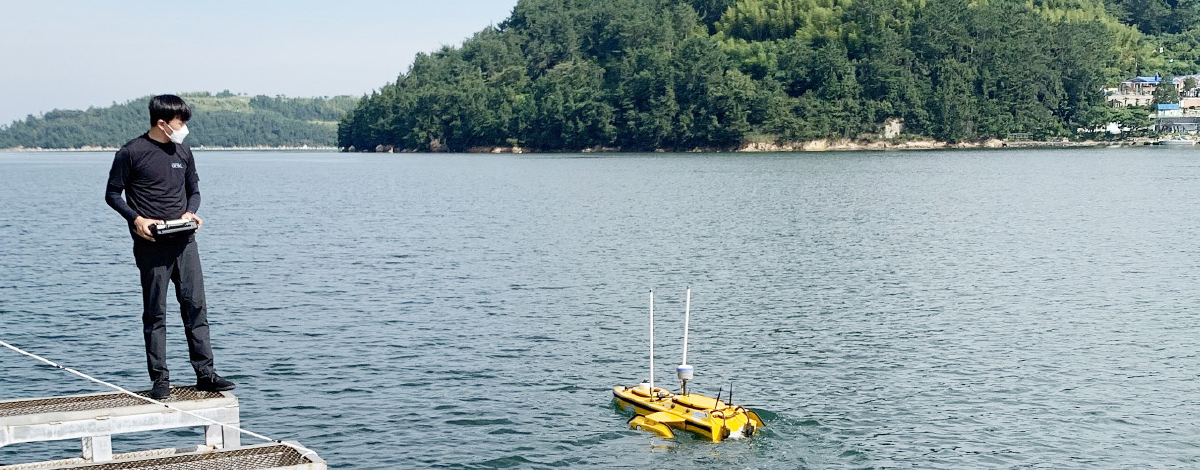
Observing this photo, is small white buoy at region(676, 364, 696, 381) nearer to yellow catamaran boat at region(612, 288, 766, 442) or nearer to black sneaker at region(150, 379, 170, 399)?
yellow catamaran boat at region(612, 288, 766, 442)

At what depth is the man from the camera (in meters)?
13.5

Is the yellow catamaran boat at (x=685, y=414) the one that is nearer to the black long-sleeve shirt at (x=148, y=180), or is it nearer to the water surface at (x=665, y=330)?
the water surface at (x=665, y=330)

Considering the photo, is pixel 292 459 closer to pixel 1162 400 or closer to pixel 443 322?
pixel 1162 400

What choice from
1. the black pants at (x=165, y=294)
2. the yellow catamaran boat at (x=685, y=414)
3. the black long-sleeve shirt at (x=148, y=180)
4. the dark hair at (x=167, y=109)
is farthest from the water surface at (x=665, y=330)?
the dark hair at (x=167, y=109)

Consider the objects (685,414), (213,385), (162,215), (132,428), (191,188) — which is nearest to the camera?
(132,428)

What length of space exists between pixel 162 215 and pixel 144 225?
14.3 inches

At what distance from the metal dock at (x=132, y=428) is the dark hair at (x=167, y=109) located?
308 centimetres

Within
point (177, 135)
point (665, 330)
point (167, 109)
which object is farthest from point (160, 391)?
point (665, 330)

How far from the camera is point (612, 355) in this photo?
32.2 meters

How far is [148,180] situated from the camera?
13.6 m

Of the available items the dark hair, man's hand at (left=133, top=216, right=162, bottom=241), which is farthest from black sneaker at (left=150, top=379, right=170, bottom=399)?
the dark hair

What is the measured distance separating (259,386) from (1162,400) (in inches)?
800

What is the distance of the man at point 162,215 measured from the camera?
13.5 m

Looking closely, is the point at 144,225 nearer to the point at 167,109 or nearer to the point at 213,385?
the point at 167,109
